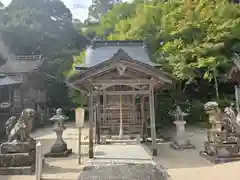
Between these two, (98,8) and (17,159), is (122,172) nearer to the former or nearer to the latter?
(17,159)

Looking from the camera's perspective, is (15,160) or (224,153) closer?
(15,160)

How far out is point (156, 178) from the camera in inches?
235

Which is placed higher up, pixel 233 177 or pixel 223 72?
pixel 223 72

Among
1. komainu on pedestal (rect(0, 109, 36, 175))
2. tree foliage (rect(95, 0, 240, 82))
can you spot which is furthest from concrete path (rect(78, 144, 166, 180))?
tree foliage (rect(95, 0, 240, 82))

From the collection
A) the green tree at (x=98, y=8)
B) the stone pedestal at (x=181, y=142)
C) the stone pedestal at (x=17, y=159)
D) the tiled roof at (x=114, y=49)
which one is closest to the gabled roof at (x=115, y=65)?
the stone pedestal at (x=17, y=159)

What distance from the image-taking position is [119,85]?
43.7 feet

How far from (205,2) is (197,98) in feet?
21.7

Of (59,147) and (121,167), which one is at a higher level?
(59,147)

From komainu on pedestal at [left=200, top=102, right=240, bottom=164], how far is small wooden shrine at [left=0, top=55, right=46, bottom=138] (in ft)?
53.0

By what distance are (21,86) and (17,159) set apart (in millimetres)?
16441

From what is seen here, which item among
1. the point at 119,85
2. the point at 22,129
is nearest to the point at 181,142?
the point at 119,85

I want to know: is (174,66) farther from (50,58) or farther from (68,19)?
(68,19)

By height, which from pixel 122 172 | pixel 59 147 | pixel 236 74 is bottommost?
pixel 122 172

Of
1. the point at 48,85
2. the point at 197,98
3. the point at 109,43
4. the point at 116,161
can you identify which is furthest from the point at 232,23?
the point at 48,85
